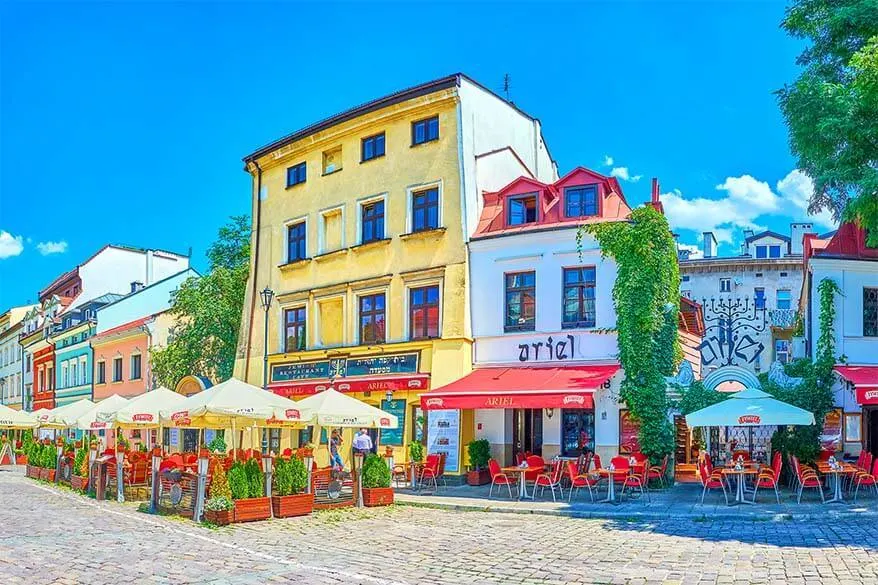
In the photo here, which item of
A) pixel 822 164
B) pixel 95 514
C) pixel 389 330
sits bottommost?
→ pixel 95 514

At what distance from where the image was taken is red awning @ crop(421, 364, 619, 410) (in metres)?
20.6

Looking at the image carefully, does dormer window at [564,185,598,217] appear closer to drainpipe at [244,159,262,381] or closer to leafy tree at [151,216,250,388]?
drainpipe at [244,159,262,381]

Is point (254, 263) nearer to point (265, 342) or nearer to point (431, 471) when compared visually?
point (265, 342)

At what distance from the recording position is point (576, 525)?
52.1 feet

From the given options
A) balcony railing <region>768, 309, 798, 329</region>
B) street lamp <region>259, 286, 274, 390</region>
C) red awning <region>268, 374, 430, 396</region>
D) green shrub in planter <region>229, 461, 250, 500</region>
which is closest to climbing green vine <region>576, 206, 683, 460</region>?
red awning <region>268, 374, 430, 396</region>

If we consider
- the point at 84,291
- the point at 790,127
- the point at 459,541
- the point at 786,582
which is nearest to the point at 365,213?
the point at 790,127

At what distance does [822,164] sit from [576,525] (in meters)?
8.91

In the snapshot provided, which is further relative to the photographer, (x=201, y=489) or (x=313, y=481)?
(x=313, y=481)

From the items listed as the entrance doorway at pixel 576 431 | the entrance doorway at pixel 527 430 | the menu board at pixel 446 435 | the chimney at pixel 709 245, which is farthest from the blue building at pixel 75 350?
the chimney at pixel 709 245

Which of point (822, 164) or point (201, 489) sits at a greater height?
point (822, 164)

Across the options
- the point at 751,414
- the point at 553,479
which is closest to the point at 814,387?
the point at 751,414

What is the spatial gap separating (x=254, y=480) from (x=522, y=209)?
39.7 ft

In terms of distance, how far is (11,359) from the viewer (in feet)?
224

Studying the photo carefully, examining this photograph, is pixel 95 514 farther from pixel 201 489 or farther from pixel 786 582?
pixel 786 582
